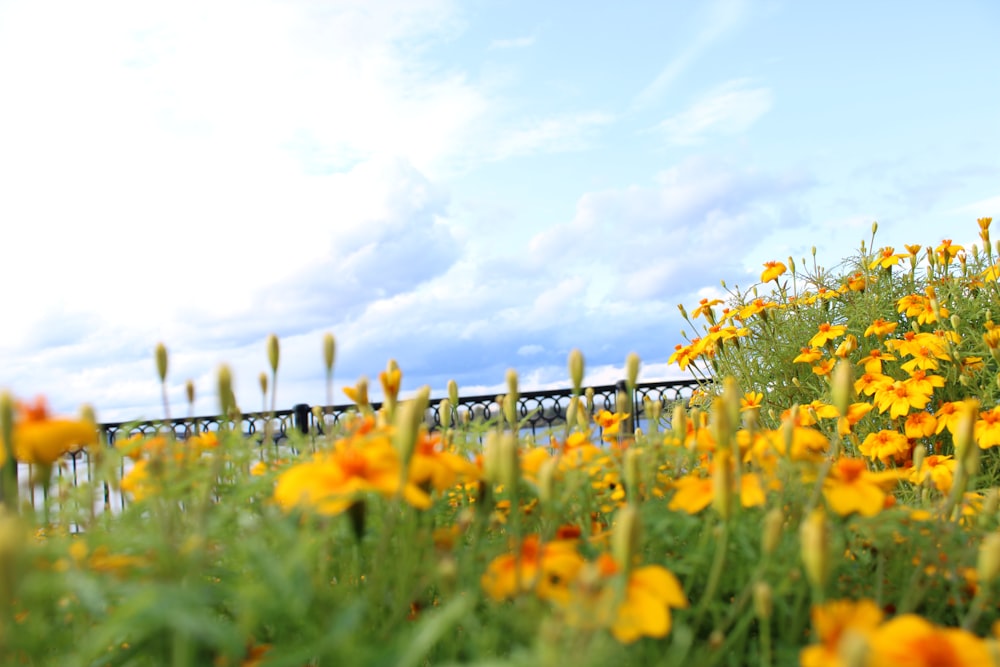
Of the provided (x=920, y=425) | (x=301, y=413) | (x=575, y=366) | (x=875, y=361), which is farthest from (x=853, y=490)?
(x=301, y=413)

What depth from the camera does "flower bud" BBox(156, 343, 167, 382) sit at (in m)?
1.37

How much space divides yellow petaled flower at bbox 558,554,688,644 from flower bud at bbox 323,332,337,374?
0.66 m

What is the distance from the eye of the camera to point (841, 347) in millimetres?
2947

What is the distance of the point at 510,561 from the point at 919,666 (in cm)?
44

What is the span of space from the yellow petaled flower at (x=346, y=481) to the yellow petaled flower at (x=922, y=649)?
0.48 m

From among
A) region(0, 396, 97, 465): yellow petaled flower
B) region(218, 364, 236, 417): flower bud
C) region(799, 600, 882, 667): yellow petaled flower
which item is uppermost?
region(218, 364, 236, 417): flower bud

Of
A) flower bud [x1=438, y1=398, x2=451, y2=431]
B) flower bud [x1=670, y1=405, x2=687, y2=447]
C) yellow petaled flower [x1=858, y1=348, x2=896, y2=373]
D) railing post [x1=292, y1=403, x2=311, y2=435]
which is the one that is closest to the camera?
flower bud [x1=670, y1=405, x2=687, y2=447]

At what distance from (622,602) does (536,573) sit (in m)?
0.10

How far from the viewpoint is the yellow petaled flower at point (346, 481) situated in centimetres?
82

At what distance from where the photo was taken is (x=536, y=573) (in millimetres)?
872

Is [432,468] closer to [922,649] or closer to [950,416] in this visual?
[922,649]

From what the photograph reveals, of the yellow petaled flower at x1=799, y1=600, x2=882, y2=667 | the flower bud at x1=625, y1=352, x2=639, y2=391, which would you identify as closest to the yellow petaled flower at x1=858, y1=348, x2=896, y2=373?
the flower bud at x1=625, y1=352, x2=639, y2=391

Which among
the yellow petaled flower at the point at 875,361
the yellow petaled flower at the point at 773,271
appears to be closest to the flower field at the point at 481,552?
the yellow petaled flower at the point at 875,361

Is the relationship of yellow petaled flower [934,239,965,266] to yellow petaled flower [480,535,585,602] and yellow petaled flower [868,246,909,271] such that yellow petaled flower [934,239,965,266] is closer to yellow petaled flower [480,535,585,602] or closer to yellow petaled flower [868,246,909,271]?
yellow petaled flower [868,246,909,271]
